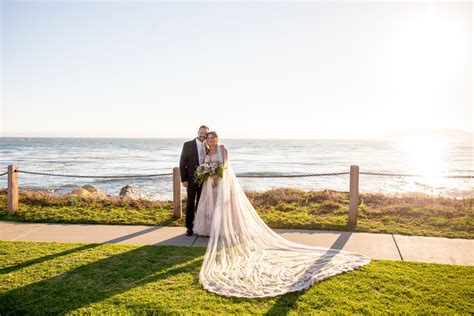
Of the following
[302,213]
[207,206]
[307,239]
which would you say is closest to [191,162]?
[207,206]

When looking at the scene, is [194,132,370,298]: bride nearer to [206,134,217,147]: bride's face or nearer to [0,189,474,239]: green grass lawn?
[206,134,217,147]: bride's face

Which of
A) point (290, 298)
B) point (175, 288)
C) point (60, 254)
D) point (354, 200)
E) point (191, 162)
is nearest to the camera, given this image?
point (290, 298)

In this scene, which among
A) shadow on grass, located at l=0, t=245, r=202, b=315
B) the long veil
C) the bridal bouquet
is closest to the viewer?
shadow on grass, located at l=0, t=245, r=202, b=315

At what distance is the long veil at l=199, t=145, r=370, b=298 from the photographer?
470cm

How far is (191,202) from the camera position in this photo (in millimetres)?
7273

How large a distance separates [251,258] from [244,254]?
9.2 inches

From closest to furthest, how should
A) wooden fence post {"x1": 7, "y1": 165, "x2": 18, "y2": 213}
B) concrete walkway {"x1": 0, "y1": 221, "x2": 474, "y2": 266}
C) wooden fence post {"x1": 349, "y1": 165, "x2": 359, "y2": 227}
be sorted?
concrete walkway {"x1": 0, "y1": 221, "x2": 474, "y2": 266}
wooden fence post {"x1": 349, "y1": 165, "x2": 359, "y2": 227}
wooden fence post {"x1": 7, "y1": 165, "x2": 18, "y2": 213}

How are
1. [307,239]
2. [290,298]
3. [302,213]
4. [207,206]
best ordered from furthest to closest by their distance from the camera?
[302,213]
[207,206]
[307,239]
[290,298]

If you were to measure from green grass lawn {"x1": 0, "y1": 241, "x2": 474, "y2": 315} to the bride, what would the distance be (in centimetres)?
22

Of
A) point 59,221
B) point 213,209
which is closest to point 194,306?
point 213,209

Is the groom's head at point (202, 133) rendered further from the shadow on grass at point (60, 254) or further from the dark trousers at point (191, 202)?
the shadow on grass at point (60, 254)

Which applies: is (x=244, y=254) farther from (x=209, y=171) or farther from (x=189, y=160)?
(x=189, y=160)

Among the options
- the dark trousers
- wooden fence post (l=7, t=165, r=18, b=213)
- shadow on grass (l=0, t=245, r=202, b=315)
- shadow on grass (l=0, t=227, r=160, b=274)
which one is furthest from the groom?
wooden fence post (l=7, t=165, r=18, b=213)

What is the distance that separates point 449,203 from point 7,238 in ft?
38.6
